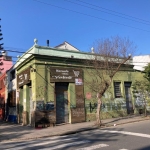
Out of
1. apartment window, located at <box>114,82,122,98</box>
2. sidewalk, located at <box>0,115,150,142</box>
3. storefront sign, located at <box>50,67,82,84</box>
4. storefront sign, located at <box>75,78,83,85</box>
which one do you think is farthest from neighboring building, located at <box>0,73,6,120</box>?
apartment window, located at <box>114,82,122,98</box>

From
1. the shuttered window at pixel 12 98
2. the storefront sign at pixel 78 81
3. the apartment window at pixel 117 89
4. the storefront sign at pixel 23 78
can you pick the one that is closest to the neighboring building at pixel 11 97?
the shuttered window at pixel 12 98

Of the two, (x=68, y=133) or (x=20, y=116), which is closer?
(x=68, y=133)

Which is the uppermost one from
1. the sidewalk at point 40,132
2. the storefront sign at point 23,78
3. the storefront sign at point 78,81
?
the storefront sign at point 23,78

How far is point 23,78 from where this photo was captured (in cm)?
1855

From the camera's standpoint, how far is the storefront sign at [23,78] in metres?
17.4

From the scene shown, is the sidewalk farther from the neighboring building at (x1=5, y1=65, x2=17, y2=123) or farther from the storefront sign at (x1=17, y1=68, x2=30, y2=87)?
the neighboring building at (x1=5, y1=65, x2=17, y2=123)

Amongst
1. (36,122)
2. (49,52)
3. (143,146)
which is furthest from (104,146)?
(49,52)

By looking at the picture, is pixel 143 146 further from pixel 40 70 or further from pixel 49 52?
pixel 49 52

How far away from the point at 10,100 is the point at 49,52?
8.82 meters

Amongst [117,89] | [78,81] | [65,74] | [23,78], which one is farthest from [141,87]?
[23,78]

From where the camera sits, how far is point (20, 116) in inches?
778

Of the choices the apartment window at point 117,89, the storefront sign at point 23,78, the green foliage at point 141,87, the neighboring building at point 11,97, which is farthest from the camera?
the neighboring building at point 11,97

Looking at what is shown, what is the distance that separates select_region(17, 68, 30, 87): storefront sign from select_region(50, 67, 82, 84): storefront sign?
2.28 metres

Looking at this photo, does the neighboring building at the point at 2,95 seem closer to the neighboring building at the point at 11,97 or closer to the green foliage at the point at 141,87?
the neighboring building at the point at 11,97
